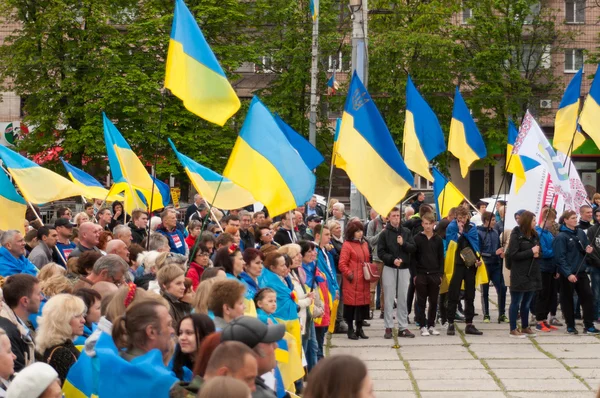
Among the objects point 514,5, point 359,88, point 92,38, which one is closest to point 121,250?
point 359,88

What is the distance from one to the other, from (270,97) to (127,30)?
6450mm

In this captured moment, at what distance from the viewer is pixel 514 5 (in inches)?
1716

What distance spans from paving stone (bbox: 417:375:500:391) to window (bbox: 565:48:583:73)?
40.7m

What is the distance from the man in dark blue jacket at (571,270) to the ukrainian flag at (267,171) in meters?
5.57

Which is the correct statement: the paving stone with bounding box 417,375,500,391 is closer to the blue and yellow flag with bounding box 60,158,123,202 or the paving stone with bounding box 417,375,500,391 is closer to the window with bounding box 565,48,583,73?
the blue and yellow flag with bounding box 60,158,123,202

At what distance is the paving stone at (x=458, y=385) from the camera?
10.4 metres

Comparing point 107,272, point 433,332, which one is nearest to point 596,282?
point 433,332

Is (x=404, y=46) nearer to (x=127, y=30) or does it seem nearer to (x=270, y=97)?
(x=270, y=97)

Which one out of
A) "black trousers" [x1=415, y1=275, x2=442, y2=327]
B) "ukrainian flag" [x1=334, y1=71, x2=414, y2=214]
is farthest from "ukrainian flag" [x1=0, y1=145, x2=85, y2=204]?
"black trousers" [x1=415, y1=275, x2=442, y2=327]

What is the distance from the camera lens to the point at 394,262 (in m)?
13.6

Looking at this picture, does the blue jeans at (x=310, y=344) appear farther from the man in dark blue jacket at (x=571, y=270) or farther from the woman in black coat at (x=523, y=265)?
the man in dark blue jacket at (x=571, y=270)

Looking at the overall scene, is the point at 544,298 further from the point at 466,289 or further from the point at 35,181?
the point at 35,181

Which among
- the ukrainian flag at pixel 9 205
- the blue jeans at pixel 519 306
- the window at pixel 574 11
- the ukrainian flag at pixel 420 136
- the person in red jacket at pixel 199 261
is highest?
the window at pixel 574 11

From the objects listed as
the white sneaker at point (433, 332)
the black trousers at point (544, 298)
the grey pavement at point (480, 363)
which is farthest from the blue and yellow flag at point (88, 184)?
the black trousers at point (544, 298)
